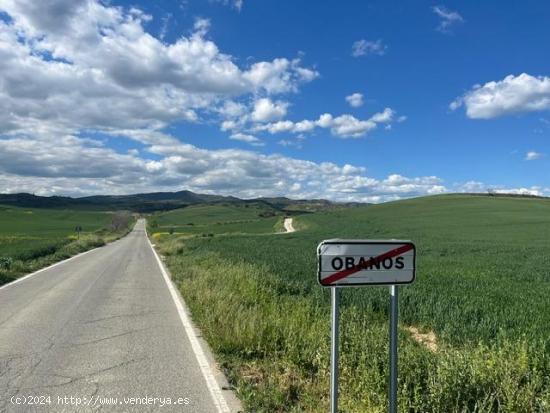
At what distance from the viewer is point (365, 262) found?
13.3 ft

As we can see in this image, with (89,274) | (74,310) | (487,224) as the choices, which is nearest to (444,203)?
(487,224)

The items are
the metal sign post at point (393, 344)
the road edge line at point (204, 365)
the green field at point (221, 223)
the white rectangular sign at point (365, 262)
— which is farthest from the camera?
the green field at point (221, 223)

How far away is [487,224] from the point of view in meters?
68.4

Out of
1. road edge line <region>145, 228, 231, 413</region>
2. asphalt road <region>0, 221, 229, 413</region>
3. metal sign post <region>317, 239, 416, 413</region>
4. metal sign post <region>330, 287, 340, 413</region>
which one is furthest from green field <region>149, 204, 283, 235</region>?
metal sign post <region>317, 239, 416, 413</region>

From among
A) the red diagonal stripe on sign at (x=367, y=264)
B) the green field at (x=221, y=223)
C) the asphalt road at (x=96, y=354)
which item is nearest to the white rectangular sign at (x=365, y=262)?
the red diagonal stripe on sign at (x=367, y=264)

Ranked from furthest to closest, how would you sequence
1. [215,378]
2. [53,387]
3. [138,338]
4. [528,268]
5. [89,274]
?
[528,268] < [89,274] < [138,338] < [215,378] < [53,387]

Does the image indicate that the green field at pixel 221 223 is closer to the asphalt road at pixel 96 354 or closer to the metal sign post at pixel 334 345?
the asphalt road at pixel 96 354

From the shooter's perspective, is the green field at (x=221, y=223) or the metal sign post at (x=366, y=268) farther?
the green field at (x=221, y=223)

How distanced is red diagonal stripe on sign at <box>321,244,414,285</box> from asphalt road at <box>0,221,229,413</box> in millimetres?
2526

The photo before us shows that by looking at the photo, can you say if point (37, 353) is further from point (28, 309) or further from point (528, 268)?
point (528, 268)

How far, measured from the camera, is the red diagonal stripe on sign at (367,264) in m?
3.98

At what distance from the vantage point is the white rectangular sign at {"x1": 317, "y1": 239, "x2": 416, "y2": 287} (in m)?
3.97

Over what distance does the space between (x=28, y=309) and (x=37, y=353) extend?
4589 mm

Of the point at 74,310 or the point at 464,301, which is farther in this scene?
the point at 464,301
